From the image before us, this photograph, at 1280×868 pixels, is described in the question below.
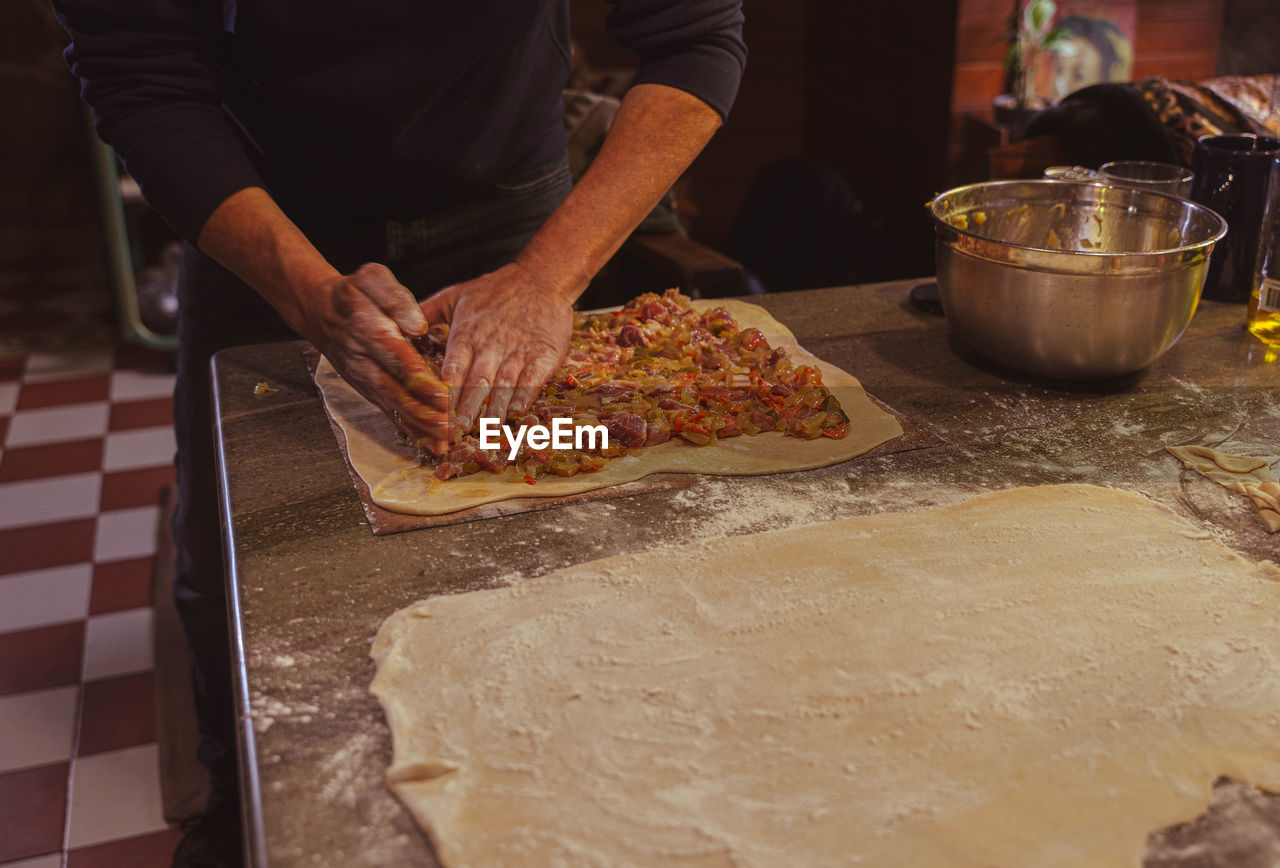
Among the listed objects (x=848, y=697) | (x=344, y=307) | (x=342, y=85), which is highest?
(x=342, y=85)

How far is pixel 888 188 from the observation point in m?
4.91

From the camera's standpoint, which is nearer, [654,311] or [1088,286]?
[1088,286]

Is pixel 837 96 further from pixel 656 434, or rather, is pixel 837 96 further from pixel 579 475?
pixel 579 475

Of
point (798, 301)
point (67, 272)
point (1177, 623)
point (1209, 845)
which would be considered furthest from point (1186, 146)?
point (67, 272)

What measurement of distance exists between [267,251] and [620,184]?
1.77 ft

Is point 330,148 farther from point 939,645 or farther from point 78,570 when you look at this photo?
point 78,570

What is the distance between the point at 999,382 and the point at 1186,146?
64.6 inches

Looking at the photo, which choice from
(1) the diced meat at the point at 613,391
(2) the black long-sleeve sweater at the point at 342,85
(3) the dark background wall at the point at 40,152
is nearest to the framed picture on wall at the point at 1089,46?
(2) the black long-sleeve sweater at the point at 342,85

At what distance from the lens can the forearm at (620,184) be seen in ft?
4.96

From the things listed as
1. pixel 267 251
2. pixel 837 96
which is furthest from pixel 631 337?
pixel 837 96

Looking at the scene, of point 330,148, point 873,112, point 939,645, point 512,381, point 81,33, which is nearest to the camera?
point 939,645

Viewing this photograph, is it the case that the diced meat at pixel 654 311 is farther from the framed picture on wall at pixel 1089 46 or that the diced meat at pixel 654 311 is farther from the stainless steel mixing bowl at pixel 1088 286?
the framed picture on wall at pixel 1089 46

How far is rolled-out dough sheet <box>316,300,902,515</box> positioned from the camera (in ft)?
4.01

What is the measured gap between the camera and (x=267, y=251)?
144 cm
